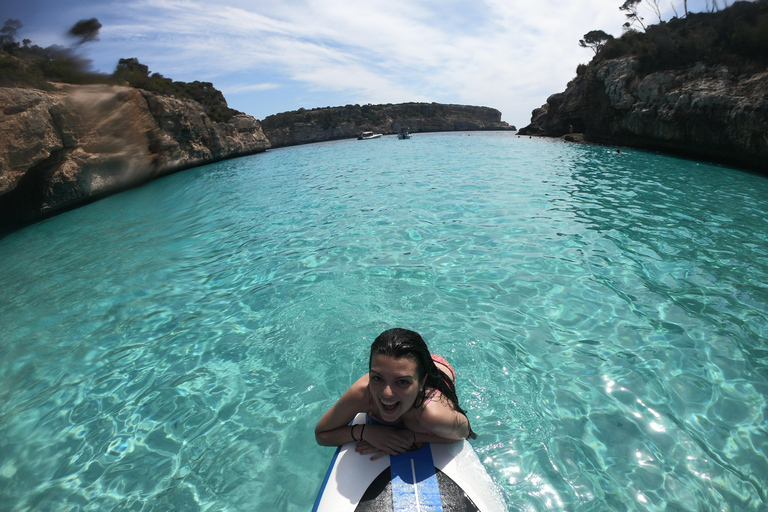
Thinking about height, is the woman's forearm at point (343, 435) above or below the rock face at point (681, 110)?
below

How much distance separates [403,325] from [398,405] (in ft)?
8.94

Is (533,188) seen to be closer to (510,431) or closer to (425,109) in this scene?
(510,431)

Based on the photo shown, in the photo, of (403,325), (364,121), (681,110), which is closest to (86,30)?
(403,325)

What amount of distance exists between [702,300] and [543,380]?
3.17 meters

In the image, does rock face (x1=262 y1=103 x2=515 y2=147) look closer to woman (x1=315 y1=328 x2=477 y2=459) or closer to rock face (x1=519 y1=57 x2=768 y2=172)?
rock face (x1=519 y1=57 x2=768 y2=172)

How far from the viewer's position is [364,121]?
381 ft

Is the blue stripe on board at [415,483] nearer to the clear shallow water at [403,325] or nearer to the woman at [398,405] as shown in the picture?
the woman at [398,405]

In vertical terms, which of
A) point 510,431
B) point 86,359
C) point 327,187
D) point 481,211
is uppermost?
point 327,187

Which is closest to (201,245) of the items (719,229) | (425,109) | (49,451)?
(49,451)

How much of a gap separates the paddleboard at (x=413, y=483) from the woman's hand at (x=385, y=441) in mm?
41

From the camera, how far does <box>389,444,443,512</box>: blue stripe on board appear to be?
2.21 m

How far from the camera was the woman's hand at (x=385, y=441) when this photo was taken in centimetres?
250

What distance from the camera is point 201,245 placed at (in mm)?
9016

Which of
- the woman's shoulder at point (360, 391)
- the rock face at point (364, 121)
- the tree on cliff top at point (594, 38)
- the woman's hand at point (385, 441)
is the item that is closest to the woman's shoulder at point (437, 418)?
the woman's hand at point (385, 441)
